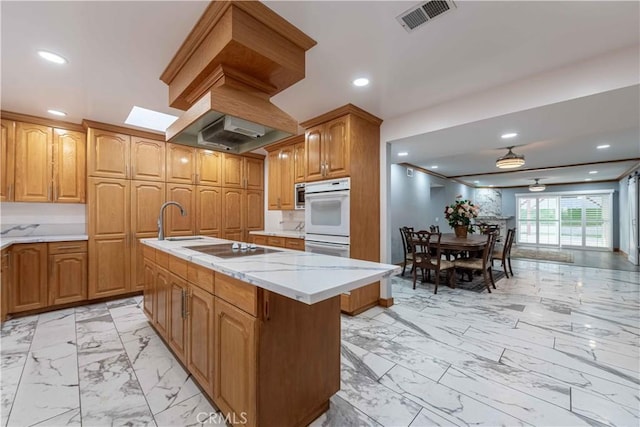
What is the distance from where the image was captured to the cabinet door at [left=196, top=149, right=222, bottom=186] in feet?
14.0

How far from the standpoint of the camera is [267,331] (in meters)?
1.25

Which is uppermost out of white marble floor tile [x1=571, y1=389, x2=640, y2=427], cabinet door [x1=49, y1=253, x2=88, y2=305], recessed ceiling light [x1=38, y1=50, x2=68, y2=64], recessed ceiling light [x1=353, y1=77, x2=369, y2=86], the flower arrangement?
recessed ceiling light [x1=353, y1=77, x2=369, y2=86]

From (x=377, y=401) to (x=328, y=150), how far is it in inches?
99.7

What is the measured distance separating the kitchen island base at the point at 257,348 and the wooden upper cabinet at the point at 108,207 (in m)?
2.45

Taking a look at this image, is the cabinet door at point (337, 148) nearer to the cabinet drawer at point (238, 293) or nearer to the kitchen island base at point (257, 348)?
the kitchen island base at point (257, 348)

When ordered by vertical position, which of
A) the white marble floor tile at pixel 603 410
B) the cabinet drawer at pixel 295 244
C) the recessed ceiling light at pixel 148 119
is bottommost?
the white marble floor tile at pixel 603 410

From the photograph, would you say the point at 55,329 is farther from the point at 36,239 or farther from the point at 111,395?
the point at 111,395

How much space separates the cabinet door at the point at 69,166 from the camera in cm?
334

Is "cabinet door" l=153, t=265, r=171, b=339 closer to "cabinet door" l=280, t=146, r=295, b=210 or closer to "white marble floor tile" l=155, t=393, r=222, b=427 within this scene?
"white marble floor tile" l=155, t=393, r=222, b=427

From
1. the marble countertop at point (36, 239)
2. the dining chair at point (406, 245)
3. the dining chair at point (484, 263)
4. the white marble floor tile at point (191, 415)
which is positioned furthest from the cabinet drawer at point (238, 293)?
the dining chair at point (484, 263)

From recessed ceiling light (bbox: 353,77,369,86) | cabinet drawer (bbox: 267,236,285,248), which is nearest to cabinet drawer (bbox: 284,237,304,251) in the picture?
cabinet drawer (bbox: 267,236,285,248)

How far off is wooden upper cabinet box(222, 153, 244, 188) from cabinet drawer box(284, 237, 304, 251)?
1.67 meters

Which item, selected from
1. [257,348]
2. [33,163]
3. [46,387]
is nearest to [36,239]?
[33,163]

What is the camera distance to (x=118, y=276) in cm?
359
